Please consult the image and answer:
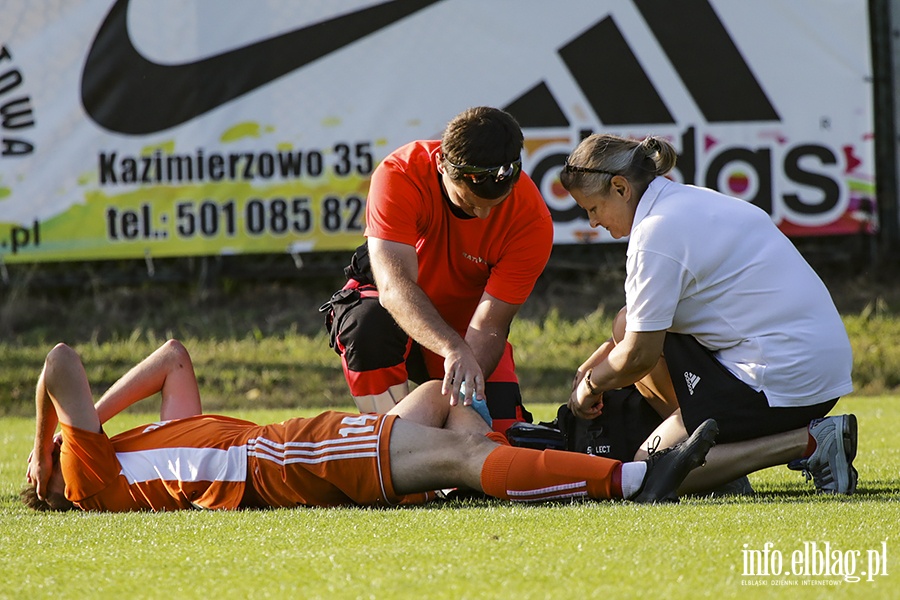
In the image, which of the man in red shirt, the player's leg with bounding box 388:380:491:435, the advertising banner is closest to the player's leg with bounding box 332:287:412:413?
the man in red shirt

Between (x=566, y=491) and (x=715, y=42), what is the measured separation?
19.1ft

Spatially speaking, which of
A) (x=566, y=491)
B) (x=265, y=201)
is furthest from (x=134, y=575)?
(x=265, y=201)

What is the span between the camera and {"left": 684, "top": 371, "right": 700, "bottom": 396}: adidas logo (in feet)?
12.1

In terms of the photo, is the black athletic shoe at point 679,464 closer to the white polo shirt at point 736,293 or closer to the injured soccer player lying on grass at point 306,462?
the injured soccer player lying on grass at point 306,462

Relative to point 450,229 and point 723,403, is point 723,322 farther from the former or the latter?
point 450,229

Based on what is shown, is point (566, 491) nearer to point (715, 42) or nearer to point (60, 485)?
point (60, 485)

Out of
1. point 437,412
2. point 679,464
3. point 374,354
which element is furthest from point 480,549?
point 374,354

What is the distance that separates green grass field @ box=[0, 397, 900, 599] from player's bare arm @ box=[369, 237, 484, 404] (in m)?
0.39

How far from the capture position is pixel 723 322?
11.8 feet

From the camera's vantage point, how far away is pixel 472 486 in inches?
135

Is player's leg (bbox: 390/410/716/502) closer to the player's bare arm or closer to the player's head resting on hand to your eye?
the player's bare arm

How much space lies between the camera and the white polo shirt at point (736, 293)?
3.47 meters

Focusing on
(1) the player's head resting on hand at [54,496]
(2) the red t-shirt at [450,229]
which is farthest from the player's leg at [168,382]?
(2) the red t-shirt at [450,229]

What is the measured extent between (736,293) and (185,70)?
19.4 ft
